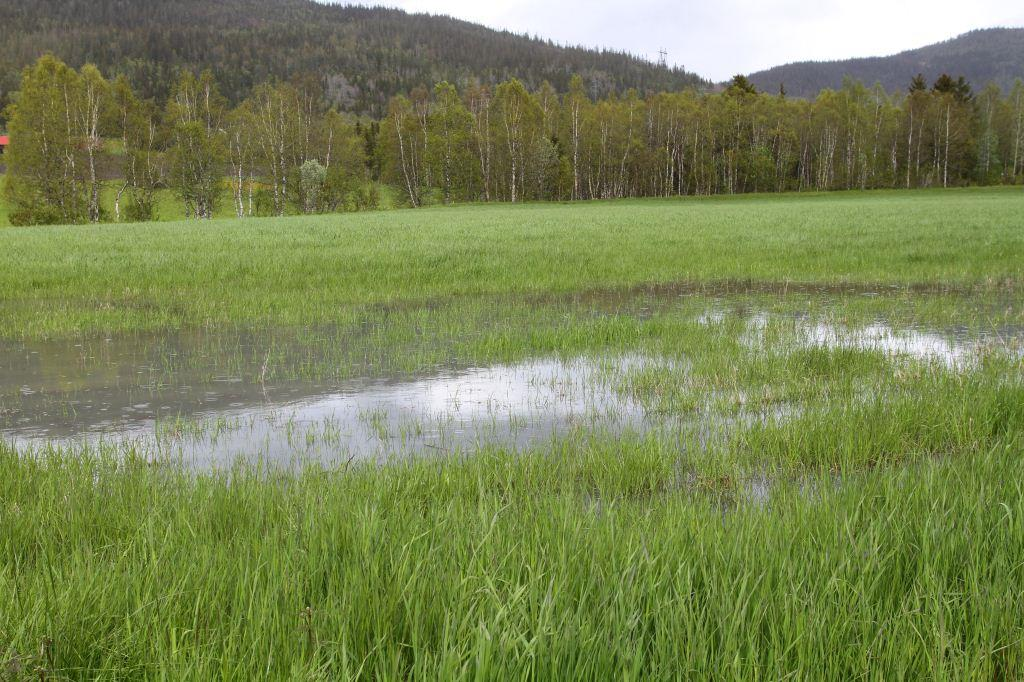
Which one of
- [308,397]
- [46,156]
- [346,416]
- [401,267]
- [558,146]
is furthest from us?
[558,146]

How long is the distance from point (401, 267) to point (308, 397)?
29.6 ft

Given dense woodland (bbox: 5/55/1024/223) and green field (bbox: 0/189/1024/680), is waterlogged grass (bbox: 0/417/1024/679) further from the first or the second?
dense woodland (bbox: 5/55/1024/223)

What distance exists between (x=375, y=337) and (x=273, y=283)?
5.37 meters

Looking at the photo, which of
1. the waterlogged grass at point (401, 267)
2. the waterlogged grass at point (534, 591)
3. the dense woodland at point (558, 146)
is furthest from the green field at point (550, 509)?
the dense woodland at point (558, 146)

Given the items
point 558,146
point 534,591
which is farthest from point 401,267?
point 558,146

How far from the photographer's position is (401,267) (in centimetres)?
1520

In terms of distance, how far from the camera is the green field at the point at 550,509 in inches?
77.0

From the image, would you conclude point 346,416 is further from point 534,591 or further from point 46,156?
point 46,156

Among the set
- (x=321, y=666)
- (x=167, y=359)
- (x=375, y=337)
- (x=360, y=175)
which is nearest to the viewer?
(x=321, y=666)

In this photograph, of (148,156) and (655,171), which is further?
(655,171)

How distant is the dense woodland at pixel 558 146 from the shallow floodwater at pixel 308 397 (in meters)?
64.0

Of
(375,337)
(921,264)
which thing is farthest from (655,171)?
(375,337)

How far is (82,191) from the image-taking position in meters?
60.9

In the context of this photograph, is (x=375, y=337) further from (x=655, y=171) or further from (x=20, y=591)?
(x=655, y=171)
